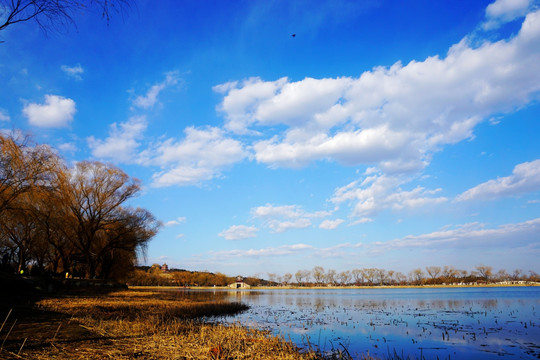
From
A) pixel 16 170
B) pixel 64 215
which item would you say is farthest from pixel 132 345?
pixel 64 215

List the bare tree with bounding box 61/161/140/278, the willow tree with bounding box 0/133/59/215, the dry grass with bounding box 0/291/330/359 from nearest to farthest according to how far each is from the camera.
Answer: the dry grass with bounding box 0/291/330/359
the willow tree with bounding box 0/133/59/215
the bare tree with bounding box 61/161/140/278

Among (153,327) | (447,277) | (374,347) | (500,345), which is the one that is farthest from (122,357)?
(447,277)

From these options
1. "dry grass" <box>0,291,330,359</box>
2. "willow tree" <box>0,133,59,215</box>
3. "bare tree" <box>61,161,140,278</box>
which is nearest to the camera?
"dry grass" <box>0,291,330,359</box>

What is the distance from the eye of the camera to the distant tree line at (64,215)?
24.6 m

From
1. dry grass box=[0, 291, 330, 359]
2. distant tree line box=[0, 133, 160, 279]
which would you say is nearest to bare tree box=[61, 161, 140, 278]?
distant tree line box=[0, 133, 160, 279]

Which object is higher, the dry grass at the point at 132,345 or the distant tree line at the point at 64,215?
the distant tree line at the point at 64,215

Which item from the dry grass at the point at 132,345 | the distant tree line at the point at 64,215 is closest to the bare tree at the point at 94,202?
the distant tree line at the point at 64,215

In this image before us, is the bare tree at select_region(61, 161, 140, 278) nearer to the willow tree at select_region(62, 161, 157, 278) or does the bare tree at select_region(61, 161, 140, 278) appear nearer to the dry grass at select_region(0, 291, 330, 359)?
the willow tree at select_region(62, 161, 157, 278)

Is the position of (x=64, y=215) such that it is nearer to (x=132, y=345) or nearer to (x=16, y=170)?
(x=16, y=170)

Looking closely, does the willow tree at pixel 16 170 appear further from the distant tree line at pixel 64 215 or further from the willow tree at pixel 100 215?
the willow tree at pixel 100 215

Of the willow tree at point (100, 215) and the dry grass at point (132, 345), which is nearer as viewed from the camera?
the dry grass at point (132, 345)

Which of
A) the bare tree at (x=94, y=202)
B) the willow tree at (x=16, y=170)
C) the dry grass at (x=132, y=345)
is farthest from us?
the bare tree at (x=94, y=202)

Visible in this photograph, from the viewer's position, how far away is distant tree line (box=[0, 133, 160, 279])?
24.6 meters

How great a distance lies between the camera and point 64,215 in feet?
120
